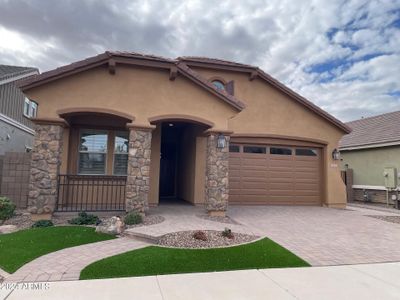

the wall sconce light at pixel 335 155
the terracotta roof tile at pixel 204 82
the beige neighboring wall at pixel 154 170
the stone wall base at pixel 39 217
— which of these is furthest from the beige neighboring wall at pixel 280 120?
the stone wall base at pixel 39 217

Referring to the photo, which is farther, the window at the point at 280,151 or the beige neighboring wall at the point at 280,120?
the window at the point at 280,151

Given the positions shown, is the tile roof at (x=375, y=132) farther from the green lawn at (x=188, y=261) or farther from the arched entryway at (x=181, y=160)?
the green lawn at (x=188, y=261)

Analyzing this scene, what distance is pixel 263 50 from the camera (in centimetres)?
1666

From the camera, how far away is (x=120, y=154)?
11008mm

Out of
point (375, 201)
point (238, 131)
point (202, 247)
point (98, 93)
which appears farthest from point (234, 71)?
point (375, 201)

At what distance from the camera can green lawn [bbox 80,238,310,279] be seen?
4.64 m

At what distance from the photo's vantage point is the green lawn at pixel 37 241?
16.6 feet

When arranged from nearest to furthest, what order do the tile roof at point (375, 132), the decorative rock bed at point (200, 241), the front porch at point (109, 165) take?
the decorative rock bed at point (200, 241) → the front porch at point (109, 165) → the tile roof at point (375, 132)

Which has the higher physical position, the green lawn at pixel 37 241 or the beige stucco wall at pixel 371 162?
the beige stucco wall at pixel 371 162

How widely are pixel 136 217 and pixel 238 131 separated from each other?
674 centimetres

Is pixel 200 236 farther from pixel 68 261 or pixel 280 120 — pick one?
pixel 280 120

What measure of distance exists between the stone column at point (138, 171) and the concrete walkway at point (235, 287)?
4.31 meters

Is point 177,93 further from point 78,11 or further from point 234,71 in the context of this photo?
point 78,11

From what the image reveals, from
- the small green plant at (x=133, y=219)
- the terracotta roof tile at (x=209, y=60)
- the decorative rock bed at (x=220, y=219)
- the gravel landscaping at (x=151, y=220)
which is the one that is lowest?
the decorative rock bed at (x=220, y=219)
